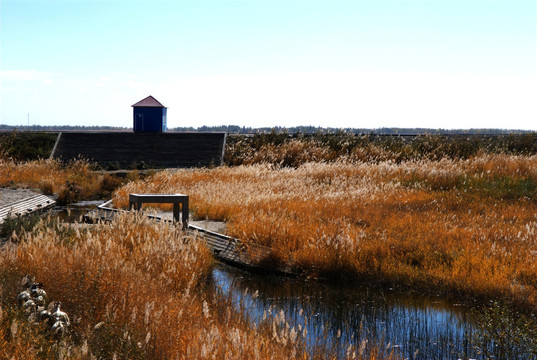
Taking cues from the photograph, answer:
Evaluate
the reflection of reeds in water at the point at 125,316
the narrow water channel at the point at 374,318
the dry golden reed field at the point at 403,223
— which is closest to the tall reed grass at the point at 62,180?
the dry golden reed field at the point at 403,223

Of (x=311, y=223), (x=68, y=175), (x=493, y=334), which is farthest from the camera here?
(x=68, y=175)

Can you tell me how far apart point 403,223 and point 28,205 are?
11.1 metres

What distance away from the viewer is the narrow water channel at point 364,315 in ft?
20.7

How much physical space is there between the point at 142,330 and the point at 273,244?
5260 millimetres

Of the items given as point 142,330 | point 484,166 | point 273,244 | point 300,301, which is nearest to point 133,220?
point 273,244

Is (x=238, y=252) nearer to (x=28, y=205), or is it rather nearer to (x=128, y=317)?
(x=128, y=317)

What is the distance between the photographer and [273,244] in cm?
1030

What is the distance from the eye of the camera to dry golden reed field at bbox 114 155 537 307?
8.73 metres

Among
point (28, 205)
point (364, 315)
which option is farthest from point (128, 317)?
point (28, 205)

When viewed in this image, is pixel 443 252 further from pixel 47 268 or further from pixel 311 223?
pixel 47 268

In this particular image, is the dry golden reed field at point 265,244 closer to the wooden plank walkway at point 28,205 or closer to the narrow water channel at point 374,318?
the narrow water channel at point 374,318

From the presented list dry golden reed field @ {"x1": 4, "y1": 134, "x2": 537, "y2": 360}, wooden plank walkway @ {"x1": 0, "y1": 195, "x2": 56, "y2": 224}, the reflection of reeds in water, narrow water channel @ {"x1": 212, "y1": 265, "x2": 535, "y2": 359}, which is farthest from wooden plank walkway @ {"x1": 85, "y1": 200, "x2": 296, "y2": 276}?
wooden plank walkway @ {"x1": 0, "y1": 195, "x2": 56, "y2": 224}

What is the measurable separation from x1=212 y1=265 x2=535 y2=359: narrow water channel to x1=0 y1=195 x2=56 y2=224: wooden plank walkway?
310 inches

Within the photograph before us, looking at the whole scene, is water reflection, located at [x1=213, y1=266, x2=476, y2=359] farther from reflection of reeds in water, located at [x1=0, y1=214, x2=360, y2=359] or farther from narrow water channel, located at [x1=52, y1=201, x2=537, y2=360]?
reflection of reeds in water, located at [x1=0, y1=214, x2=360, y2=359]
